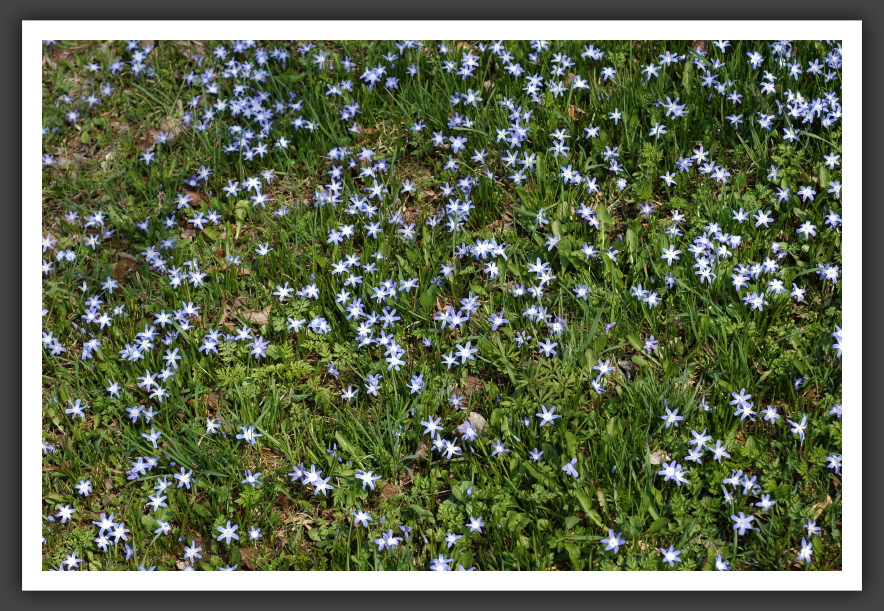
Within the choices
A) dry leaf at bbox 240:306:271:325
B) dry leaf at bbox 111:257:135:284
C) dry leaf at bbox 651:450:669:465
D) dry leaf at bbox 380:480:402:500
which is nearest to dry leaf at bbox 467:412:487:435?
dry leaf at bbox 380:480:402:500

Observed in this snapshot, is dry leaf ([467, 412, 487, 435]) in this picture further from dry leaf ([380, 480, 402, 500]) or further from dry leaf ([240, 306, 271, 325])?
dry leaf ([240, 306, 271, 325])

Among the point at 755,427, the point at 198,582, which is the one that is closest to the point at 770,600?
the point at 755,427

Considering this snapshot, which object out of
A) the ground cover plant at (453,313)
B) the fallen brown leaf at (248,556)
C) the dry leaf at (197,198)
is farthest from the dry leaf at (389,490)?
the dry leaf at (197,198)

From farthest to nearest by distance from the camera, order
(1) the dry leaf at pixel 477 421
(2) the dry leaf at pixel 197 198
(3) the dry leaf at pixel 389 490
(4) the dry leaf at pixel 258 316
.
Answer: (2) the dry leaf at pixel 197 198 → (4) the dry leaf at pixel 258 316 → (1) the dry leaf at pixel 477 421 → (3) the dry leaf at pixel 389 490

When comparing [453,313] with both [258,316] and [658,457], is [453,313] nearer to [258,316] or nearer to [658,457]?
[258,316]

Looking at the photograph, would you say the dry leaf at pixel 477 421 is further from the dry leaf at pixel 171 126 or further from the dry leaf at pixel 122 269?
the dry leaf at pixel 171 126

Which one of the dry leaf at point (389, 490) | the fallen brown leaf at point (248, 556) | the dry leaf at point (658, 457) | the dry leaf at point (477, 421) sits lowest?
the fallen brown leaf at point (248, 556)

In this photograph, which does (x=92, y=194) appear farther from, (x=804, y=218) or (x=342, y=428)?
(x=804, y=218)

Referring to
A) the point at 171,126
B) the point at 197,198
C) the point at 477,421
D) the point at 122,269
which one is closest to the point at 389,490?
the point at 477,421
